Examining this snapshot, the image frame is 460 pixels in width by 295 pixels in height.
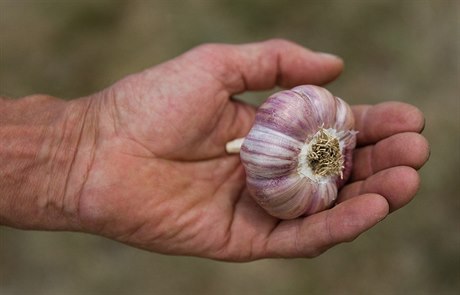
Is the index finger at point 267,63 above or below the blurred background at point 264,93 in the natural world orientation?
above

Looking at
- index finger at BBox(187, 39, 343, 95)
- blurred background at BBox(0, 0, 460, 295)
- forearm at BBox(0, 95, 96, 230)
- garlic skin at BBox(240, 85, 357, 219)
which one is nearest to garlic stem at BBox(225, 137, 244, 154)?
index finger at BBox(187, 39, 343, 95)

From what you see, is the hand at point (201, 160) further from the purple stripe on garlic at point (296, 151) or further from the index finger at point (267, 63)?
the purple stripe on garlic at point (296, 151)

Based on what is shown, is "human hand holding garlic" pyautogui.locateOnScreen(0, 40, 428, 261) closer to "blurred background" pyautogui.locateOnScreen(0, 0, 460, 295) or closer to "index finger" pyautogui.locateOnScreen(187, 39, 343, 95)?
"index finger" pyautogui.locateOnScreen(187, 39, 343, 95)

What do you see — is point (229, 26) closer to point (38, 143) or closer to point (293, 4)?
point (293, 4)

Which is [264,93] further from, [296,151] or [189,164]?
[296,151]

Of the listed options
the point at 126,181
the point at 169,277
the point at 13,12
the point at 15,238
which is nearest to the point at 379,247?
the point at 169,277

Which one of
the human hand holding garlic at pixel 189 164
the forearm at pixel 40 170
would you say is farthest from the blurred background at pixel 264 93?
the forearm at pixel 40 170
